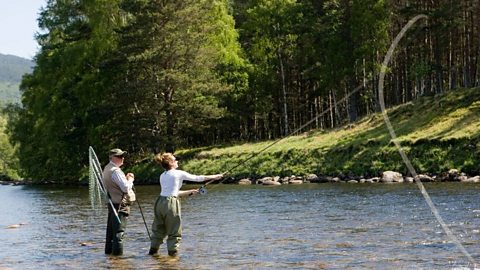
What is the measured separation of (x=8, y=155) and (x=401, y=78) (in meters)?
71.2

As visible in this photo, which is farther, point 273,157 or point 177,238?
point 273,157

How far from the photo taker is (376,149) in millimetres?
42875

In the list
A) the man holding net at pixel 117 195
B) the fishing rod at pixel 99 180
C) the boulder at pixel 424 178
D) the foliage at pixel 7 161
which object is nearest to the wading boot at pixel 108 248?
the man holding net at pixel 117 195

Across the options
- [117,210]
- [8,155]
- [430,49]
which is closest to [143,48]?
[430,49]

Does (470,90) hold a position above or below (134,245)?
above

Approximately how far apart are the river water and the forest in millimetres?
25875

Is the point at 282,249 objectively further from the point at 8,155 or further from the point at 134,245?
the point at 8,155

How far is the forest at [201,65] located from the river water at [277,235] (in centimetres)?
2587

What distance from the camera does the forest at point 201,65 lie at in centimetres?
5331

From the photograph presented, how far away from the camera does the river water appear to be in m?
13.5

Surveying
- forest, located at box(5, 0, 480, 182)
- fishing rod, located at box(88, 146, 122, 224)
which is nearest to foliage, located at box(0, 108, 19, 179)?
forest, located at box(5, 0, 480, 182)

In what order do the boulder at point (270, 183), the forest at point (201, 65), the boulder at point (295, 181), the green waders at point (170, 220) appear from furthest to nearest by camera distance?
the forest at point (201, 65), the boulder at point (270, 183), the boulder at point (295, 181), the green waders at point (170, 220)

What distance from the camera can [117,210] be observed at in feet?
47.9

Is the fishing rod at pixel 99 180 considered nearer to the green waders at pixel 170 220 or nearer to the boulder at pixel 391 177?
the green waders at pixel 170 220
